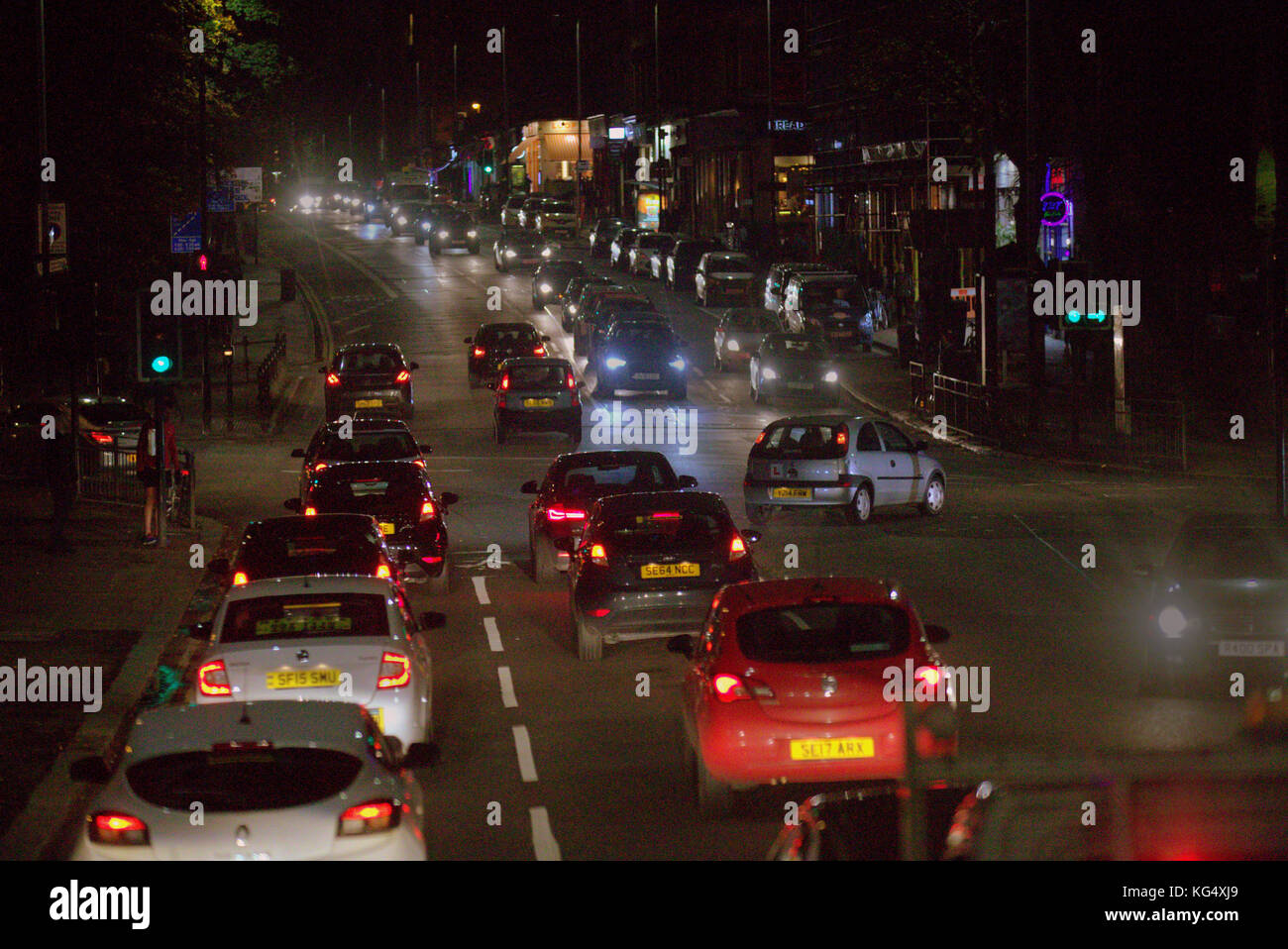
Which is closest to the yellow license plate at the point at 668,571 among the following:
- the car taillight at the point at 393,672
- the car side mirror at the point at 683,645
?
the car side mirror at the point at 683,645

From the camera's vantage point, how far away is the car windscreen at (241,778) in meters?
7.93

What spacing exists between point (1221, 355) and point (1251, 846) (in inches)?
1501

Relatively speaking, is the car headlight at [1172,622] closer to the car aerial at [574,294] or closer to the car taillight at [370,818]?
the car taillight at [370,818]

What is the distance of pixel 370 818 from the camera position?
8.08 m

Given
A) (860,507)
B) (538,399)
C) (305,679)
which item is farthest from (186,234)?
(305,679)

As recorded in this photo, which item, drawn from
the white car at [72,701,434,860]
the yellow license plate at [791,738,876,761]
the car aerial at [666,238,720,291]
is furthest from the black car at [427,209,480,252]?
the white car at [72,701,434,860]

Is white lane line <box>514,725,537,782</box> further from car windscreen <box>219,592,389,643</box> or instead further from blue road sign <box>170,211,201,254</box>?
blue road sign <box>170,211,201,254</box>

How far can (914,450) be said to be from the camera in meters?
26.8

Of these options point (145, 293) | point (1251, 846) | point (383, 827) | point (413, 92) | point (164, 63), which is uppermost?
point (413, 92)

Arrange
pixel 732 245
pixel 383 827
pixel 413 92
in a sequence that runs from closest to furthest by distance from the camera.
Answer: pixel 383 827 → pixel 732 245 → pixel 413 92

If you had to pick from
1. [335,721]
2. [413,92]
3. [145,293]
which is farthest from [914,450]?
[413,92]

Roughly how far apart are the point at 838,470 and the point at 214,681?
15027mm

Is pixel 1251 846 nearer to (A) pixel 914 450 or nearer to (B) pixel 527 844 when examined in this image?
(B) pixel 527 844

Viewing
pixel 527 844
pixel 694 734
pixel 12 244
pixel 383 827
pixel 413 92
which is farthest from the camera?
pixel 413 92
